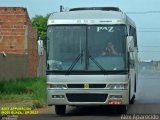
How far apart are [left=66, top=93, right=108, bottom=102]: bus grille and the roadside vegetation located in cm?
453

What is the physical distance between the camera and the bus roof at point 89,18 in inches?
701

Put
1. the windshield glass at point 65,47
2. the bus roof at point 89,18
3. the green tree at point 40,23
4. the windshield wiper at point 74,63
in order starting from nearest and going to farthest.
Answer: the windshield wiper at point 74,63 < the windshield glass at point 65,47 < the bus roof at point 89,18 < the green tree at point 40,23

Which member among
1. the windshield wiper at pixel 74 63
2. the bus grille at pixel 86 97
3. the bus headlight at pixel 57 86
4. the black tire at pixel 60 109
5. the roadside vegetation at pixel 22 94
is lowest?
the roadside vegetation at pixel 22 94

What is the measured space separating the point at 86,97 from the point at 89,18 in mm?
2566

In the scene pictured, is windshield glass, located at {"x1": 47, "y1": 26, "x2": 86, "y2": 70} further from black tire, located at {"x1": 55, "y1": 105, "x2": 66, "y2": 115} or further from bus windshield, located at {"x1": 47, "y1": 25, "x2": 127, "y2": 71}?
black tire, located at {"x1": 55, "y1": 105, "x2": 66, "y2": 115}

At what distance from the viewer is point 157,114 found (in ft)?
60.2

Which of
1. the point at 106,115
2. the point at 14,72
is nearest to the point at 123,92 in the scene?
the point at 106,115

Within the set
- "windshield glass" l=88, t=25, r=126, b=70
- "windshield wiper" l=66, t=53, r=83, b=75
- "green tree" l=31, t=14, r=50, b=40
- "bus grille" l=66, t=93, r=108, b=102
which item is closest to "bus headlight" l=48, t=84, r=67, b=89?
"bus grille" l=66, t=93, r=108, b=102

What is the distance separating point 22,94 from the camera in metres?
27.8

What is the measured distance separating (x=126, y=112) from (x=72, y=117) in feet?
7.09

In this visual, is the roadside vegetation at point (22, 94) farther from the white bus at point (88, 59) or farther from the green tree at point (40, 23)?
the green tree at point (40, 23)

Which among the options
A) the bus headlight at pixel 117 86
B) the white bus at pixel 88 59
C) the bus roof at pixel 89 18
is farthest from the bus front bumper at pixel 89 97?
the bus roof at pixel 89 18

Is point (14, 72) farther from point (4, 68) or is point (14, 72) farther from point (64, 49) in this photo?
point (64, 49)

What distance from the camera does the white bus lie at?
17.3m
